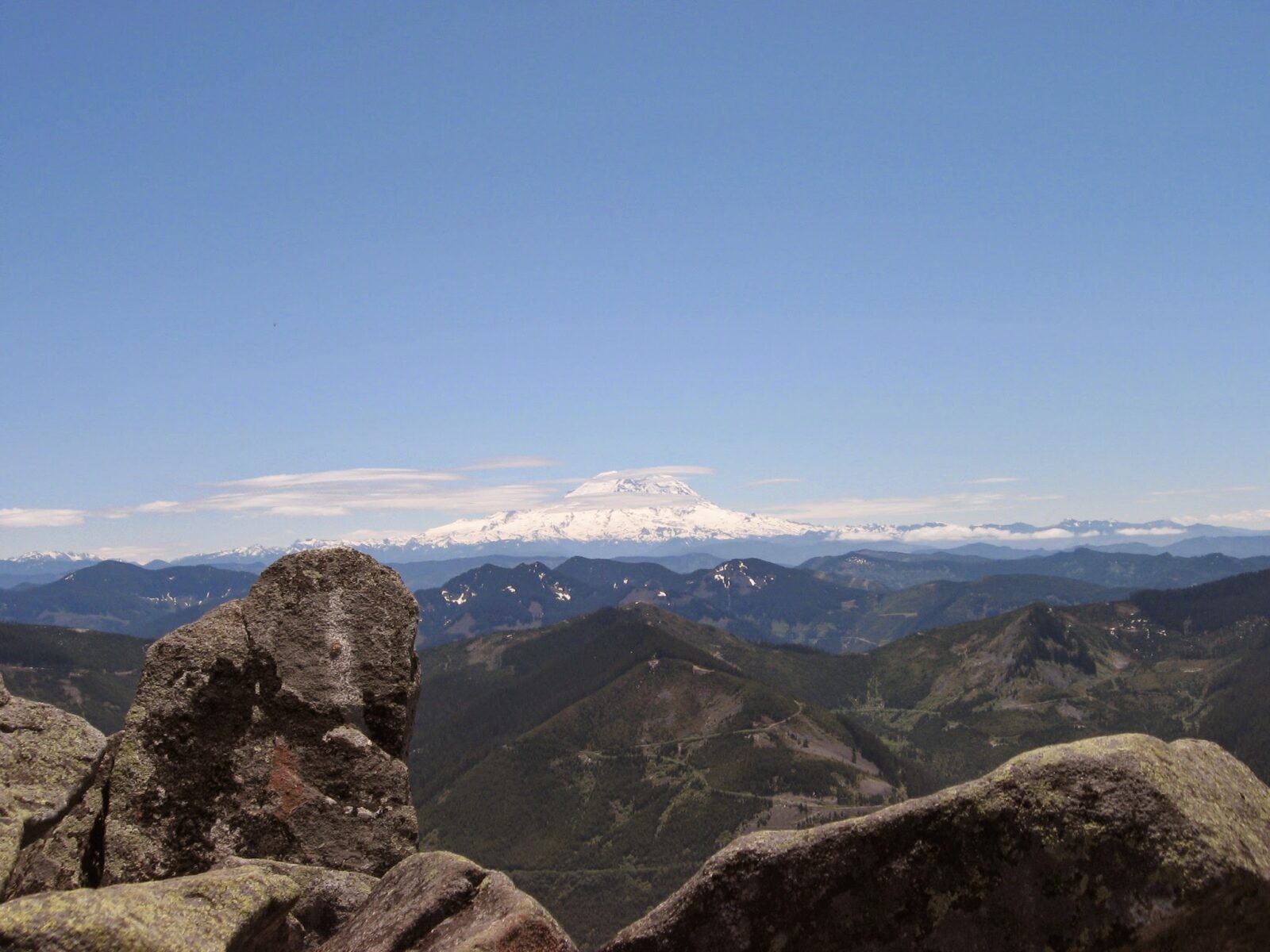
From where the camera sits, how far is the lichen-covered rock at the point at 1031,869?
9117mm

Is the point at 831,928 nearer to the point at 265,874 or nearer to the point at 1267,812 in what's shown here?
the point at 1267,812

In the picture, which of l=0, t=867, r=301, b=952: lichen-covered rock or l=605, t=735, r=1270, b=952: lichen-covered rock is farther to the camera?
l=605, t=735, r=1270, b=952: lichen-covered rock

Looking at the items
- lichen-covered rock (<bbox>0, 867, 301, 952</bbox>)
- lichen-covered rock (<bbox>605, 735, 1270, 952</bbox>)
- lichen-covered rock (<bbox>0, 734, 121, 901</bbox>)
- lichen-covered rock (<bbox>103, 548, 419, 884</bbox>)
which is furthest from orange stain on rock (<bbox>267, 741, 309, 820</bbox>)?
lichen-covered rock (<bbox>605, 735, 1270, 952</bbox>)

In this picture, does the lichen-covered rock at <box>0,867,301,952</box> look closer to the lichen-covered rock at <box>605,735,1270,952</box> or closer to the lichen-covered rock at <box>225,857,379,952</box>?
the lichen-covered rock at <box>225,857,379,952</box>

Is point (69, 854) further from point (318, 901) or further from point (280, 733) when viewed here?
point (318, 901)

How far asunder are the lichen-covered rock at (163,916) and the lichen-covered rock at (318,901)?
798 mm

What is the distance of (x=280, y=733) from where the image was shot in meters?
20.0

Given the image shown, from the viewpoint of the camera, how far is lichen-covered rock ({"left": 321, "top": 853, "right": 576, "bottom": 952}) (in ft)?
38.9

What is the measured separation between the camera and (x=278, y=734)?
19938mm

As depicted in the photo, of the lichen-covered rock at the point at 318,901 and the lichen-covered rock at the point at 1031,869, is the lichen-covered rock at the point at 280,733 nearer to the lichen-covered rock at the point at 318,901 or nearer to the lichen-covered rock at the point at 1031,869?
the lichen-covered rock at the point at 318,901

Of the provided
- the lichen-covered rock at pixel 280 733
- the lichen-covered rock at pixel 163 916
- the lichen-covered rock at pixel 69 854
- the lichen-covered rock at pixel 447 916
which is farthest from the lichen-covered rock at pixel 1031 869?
the lichen-covered rock at pixel 69 854

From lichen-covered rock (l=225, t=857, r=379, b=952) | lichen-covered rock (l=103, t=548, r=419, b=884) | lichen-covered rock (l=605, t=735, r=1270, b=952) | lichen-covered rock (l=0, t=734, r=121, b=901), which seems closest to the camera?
lichen-covered rock (l=605, t=735, r=1270, b=952)

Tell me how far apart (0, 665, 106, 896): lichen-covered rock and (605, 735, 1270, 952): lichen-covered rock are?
11.6 metres

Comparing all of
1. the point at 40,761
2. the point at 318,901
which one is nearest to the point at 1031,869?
the point at 318,901
